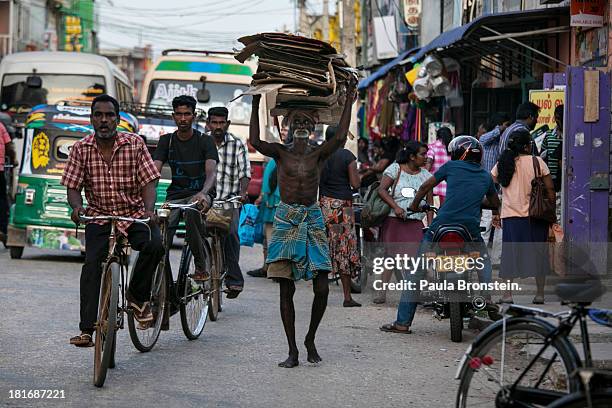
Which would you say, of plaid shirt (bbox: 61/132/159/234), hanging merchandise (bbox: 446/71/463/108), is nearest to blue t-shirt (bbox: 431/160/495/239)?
plaid shirt (bbox: 61/132/159/234)

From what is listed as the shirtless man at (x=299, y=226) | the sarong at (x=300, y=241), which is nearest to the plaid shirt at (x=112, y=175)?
the shirtless man at (x=299, y=226)

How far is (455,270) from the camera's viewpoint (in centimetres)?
1012

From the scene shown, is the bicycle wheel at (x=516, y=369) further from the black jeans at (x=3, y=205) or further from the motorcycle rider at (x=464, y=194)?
the black jeans at (x=3, y=205)

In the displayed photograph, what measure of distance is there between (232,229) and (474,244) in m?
2.42

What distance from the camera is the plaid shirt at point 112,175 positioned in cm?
823

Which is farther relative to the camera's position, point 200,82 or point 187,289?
point 200,82

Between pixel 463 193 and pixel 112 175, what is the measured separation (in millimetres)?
3188

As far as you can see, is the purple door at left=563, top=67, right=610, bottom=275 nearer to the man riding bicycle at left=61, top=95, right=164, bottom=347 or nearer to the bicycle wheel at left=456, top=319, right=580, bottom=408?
the man riding bicycle at left=61, top=95, right=164, bottom=347

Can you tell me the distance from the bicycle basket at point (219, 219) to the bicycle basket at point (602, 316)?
5.56m

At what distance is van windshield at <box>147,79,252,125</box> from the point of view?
2405cm

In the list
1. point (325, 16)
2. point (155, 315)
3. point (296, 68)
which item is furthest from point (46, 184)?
point (325, 16)

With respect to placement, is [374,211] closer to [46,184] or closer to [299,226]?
A: [299,226]

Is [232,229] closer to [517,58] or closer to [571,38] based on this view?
[571,38]

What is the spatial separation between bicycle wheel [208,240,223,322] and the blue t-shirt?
196 cm
